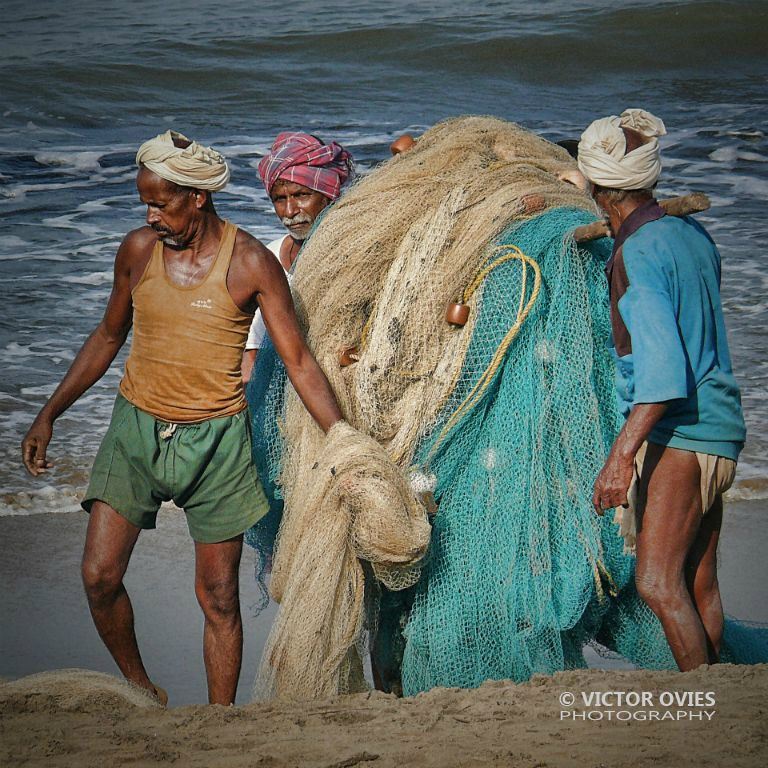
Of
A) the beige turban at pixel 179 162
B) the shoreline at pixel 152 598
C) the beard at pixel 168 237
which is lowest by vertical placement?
the shoreline at pixel 152 598

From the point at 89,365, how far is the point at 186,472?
55 cm

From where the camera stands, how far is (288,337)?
3.62 m

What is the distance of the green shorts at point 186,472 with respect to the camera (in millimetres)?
3648

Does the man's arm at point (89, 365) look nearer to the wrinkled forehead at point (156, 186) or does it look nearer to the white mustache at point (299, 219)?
the wrinkled forehead at point (156, 186)

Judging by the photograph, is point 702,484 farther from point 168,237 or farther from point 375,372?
point 168,237

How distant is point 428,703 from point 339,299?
132cm

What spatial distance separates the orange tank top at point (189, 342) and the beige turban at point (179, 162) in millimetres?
185

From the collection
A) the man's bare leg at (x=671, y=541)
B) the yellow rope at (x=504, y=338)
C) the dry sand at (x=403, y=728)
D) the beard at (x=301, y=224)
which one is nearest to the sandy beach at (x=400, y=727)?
the dry sand at (x=403, y=728)

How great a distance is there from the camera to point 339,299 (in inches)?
150

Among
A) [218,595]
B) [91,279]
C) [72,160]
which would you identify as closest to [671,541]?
[218,595]

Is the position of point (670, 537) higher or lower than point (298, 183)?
lower

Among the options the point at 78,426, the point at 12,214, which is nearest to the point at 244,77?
the point at 12,214

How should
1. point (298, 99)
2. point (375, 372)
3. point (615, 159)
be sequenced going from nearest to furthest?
point (615, 159) < point (375, 372) < point (298, 99)

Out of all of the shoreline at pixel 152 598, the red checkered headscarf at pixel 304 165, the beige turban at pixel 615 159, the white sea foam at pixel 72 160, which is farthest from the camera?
the white sea foam at pixel 72 160
